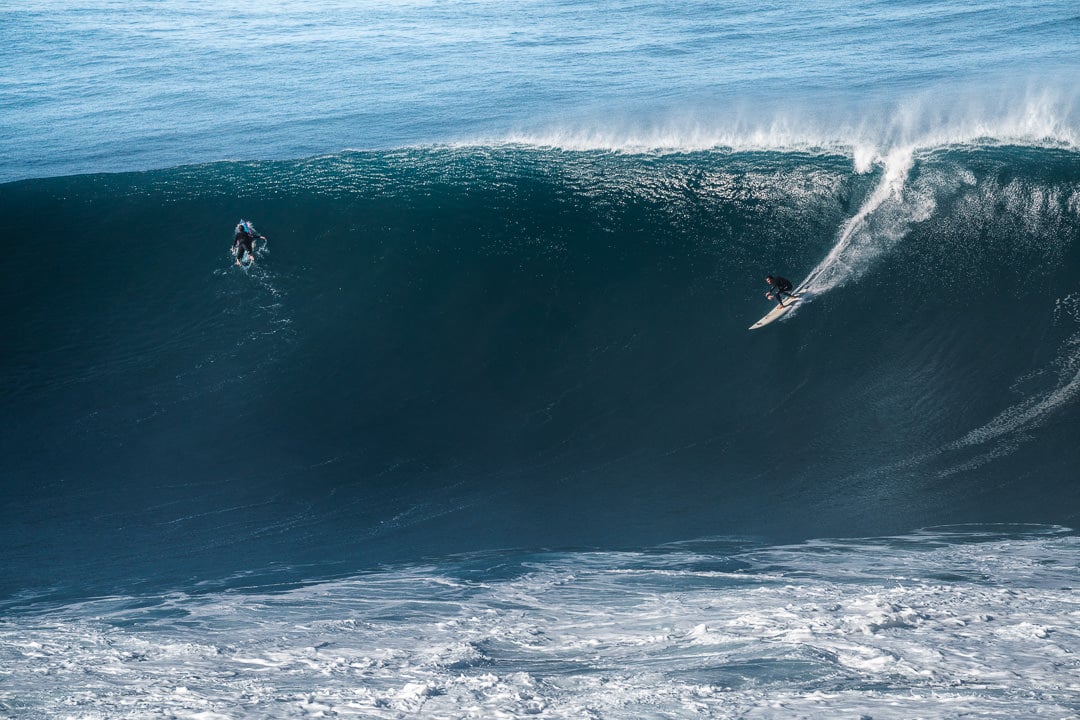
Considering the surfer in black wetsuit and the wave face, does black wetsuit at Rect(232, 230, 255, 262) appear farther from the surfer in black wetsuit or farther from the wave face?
the surfer in black wetsuit

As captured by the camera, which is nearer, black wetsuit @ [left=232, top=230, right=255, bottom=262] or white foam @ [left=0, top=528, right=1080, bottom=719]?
white foam @ [left=0, top=528, right=1080, bottom=719]

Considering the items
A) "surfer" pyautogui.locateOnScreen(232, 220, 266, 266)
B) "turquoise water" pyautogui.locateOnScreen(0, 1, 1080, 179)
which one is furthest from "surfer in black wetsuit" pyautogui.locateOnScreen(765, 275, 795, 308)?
"surfer" pyautogui.locateOnScreen(232, 220, 266, 266)

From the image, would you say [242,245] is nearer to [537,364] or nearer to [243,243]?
[243,243]

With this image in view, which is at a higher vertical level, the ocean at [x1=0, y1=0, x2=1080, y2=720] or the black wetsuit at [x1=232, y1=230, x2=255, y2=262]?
the black wetsuit at [x1=232, y1=230, x2=255, y2=262]

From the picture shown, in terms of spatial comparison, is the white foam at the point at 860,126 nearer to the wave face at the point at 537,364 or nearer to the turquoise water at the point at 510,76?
the turquoise water at the point at 510,76

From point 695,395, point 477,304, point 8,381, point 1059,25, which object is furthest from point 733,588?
point 1059,25

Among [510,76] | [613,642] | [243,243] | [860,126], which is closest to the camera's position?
[613,642]

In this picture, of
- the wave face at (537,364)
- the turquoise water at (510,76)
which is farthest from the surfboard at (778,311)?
the turquoise water at (510,76)

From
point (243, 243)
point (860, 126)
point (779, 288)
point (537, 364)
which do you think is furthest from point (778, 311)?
point (243, 243)

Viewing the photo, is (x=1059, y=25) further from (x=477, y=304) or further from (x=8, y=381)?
(x=8, y=381)
